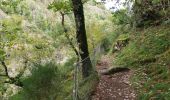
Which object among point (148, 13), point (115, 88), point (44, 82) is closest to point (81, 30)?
point (115, 88)

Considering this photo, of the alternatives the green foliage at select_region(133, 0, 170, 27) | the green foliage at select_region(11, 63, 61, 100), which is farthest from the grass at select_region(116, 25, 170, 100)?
the green foliage at select_region(11, 63, 61, 100)

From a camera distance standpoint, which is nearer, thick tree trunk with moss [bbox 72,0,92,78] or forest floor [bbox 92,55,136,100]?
forest floor [bbox 92,55,136,100]

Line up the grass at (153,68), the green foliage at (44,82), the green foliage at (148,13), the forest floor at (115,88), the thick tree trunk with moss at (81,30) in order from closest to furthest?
the green foliage at (44,82) → the grass at (153,68) → the forest floor at (115,88) → the thick tree trunk with moss at (81,30) → the green foliage at (148,13)

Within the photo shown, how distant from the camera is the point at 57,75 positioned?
13.4 metres

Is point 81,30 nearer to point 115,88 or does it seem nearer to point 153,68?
point 115,88

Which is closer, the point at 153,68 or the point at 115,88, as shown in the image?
the point at 115,88

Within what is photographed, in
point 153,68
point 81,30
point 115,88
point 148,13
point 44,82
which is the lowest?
point 115,88

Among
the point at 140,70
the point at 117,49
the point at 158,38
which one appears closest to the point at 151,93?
the point at 140,70

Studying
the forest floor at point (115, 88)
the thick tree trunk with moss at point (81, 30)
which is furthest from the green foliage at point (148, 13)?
the thick tree trunk with moss at point (81, 30)

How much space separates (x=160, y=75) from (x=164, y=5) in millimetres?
11457

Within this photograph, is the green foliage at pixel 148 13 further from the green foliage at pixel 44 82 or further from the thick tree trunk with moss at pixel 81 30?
the green foliage at pixel 44 82

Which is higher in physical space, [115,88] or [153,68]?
[153,68]

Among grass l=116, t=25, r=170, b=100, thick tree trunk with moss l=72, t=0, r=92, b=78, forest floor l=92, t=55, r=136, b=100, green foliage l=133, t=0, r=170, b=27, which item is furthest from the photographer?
green foliage l=133, t=0, r=170, b=27

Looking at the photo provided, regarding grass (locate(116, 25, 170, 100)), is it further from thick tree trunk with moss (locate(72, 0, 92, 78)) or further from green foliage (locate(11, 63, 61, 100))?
green foliage (locate(11, 63, 61, 100))
